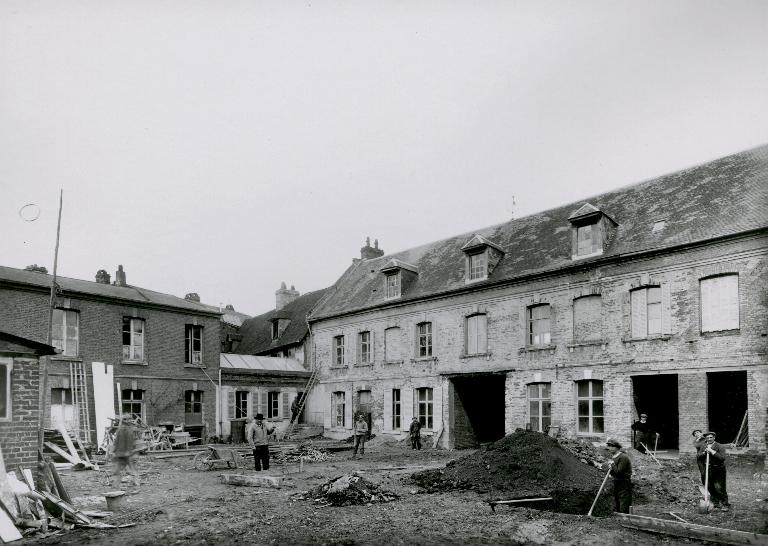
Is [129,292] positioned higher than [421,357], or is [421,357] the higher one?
[129,292]

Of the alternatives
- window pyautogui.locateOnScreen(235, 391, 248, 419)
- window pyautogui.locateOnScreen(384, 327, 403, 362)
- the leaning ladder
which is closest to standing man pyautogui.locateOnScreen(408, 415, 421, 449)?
window pyautogui.locateOnScreen(384, 327, 403, 362)

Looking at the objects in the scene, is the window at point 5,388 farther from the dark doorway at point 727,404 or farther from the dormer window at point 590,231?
the dark doorway at point 727,404

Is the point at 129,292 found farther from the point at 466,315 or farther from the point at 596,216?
the point at 596,216

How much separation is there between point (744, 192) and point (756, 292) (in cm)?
383

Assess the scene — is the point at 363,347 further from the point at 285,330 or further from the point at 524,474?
the point at 524,474

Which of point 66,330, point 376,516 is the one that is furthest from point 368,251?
point 376,516

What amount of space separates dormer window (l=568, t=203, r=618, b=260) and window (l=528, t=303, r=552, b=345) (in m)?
2.25

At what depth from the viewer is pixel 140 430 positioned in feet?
79.0

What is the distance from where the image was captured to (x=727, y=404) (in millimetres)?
20688

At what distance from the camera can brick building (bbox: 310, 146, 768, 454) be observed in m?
18.3

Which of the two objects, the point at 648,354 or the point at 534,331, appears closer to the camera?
the point at 648,354

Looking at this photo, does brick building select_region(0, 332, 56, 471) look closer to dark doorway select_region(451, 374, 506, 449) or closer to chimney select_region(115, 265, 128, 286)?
dark doorway select_region(451, 374, 506, 449)

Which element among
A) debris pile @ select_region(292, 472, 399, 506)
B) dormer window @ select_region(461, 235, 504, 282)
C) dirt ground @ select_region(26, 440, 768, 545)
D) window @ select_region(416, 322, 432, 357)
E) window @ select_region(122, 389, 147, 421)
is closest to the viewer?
dirt ground @ select_region(26, 440, 768, 545)

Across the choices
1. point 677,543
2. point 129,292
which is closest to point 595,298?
point 677,543
